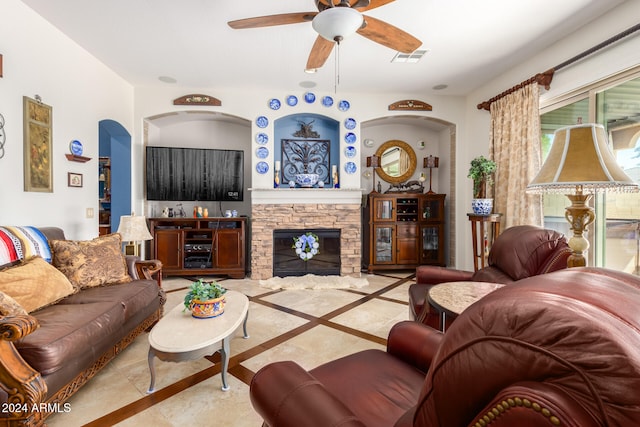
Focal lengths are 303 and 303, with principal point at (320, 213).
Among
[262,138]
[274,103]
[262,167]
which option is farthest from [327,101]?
[262,167]

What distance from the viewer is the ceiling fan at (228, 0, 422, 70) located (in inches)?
72.6

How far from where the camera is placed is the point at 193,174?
4.59m

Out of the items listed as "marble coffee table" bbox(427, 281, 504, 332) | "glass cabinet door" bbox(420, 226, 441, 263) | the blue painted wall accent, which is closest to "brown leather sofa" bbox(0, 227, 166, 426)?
"marble coffee table" bbox(427, 281, 504, 332)

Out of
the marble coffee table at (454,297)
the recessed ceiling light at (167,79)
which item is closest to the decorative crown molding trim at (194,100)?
the recessed ceiling light at (167,79)

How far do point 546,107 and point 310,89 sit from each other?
3.00m

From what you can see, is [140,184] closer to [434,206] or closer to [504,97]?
[434,206]

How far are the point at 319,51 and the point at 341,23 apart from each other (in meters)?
0.70

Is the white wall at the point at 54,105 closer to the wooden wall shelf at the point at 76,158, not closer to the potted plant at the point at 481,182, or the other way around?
the wooden wall shelf at the point at 76,158

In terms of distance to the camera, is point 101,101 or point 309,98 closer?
point 101,101

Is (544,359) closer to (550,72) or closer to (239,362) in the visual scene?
(239,362)

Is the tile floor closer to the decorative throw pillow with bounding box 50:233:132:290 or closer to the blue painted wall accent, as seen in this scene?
the decorative throw pillow with bounding box 50:233:132:290

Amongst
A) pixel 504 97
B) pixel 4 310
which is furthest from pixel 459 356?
pixel 504 97

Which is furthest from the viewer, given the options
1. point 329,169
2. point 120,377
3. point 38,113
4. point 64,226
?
point 329,169

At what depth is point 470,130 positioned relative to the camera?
185 inches
